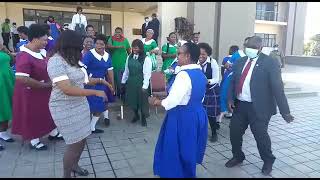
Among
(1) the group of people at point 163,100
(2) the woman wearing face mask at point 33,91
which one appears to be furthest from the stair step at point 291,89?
(2) the woman wearing face mask at point 33,91

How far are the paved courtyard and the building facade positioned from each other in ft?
12.8

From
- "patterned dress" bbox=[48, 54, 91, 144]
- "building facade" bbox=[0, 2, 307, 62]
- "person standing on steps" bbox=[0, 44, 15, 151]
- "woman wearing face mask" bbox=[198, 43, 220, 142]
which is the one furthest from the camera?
"building facade" bbox=[0, 2, 307, 62]

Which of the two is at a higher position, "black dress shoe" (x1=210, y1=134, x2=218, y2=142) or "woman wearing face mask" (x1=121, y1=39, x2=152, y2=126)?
"woman wearing face mask" (x1=121, y1=39, x2=152, y2=126)

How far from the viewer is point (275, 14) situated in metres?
27.2

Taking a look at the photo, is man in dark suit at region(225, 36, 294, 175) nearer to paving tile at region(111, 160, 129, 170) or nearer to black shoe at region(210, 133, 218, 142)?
black shoe at region(210, 133, 218, 142)

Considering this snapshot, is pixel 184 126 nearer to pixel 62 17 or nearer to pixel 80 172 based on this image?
pixel 80 172

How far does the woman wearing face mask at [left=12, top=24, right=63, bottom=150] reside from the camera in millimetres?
3988

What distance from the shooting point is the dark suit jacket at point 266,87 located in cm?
368

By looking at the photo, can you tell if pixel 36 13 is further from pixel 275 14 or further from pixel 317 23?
pixel 317 23

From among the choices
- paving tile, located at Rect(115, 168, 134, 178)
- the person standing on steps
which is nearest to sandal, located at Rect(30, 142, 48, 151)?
the person standing on steps

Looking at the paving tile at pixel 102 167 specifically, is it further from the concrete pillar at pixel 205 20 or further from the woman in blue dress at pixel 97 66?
the concrete pillar at pixel 205 20

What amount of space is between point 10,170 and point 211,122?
3.20 meters

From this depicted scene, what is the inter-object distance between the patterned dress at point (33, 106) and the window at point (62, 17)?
13.7 meters

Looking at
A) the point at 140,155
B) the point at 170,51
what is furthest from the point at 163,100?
the point at 170,51
